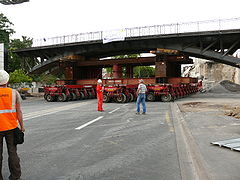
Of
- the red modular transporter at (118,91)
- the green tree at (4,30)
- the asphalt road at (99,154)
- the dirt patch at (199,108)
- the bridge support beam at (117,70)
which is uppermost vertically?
the green tree at (4,30)

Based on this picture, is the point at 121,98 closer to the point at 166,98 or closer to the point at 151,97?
the point at 151,97

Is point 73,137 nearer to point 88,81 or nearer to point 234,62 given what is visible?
point 88,81

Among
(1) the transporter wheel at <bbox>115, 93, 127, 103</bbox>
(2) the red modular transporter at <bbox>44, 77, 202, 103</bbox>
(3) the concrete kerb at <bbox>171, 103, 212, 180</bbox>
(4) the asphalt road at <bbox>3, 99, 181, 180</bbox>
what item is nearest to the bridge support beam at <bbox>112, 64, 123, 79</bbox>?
(2) the red modular transporter at <bbox>44, 77, 202, 103</bbox>

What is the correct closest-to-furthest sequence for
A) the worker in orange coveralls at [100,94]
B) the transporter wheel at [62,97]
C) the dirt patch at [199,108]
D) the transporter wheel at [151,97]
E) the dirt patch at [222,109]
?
1. the dirt patch at [222,109]
2. the worker in orange coveralls at [100,94]
3. the dirt patch at [199,108]
4. the transporter wheel at [151,97]
5. the transporter wheel at [62,97]

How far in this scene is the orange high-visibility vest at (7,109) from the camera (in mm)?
3096

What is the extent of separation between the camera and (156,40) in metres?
23.9

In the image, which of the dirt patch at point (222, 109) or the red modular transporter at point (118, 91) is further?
the red modular transporter at point (118, 91)

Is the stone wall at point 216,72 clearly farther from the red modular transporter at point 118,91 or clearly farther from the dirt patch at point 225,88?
the red modular transporter at point 118,91

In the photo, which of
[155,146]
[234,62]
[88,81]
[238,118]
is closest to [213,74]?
[234,62]

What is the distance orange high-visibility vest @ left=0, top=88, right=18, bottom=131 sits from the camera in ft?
10.2

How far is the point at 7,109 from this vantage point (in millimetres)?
3150

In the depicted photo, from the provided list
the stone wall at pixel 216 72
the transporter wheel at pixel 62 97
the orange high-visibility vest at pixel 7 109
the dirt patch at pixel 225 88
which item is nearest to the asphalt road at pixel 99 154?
the orange high-visibility vest at pixel 7 109

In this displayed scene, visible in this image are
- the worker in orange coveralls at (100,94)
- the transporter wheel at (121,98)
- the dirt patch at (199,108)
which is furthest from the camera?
the transporter wheel at (121,98)

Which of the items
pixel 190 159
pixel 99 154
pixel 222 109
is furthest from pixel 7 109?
pixel 222 109
